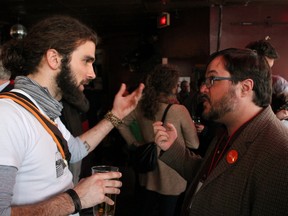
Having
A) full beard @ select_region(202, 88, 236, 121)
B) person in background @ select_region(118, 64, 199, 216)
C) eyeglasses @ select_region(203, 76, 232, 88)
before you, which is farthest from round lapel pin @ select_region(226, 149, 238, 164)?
person in background @ select_region(118, 64, 199, 216)

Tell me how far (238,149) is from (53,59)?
929 mm

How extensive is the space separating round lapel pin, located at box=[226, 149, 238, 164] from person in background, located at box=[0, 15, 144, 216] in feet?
1.65

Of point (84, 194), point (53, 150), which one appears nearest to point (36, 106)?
point (53, 150)

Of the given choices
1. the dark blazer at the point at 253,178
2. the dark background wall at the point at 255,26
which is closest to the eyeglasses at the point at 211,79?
the dark blazer at the point at 253,178

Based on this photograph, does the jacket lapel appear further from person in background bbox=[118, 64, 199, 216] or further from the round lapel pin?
person in background bbox=[118, 64, 199, 216]

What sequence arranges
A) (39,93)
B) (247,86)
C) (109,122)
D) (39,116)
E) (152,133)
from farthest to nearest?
1. (152,133)
2. (109,122)
3. (247,86)
4. (39,93)
5. (39,116)

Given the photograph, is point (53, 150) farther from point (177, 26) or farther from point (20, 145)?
point (177, 26)

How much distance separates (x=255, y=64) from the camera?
65.2 inches

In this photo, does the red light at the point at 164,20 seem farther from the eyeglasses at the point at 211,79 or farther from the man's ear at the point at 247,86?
the man's ear at the point at 247,86

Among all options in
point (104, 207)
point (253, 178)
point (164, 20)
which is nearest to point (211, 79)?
point (253, 178)

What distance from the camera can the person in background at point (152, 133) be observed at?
297 centimetres

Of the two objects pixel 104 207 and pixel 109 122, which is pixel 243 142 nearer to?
pixel 104 207

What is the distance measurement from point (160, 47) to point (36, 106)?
7120 mm

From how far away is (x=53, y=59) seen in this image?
4.77 ft
